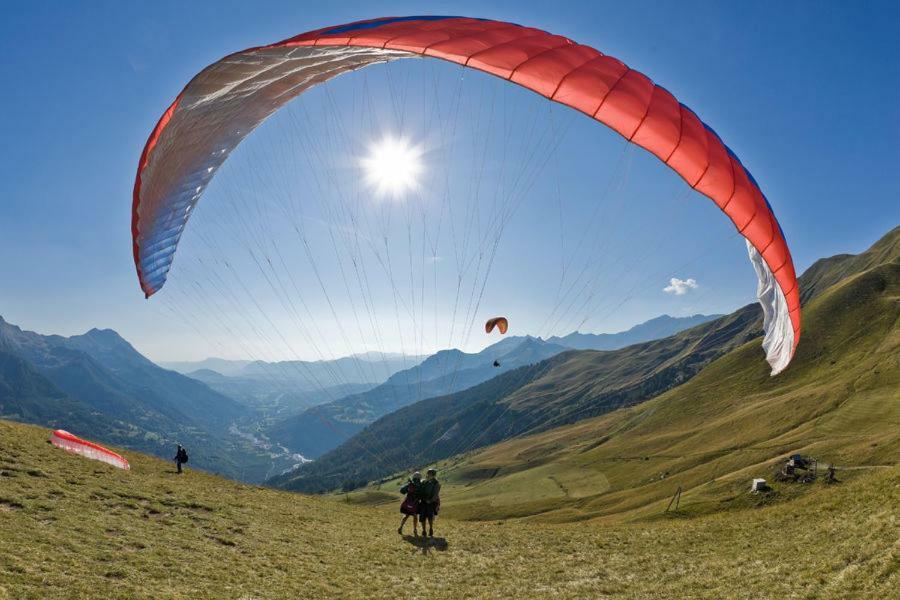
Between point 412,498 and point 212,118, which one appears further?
point 212,118

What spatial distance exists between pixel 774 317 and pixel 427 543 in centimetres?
1287

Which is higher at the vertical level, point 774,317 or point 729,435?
point 729,435

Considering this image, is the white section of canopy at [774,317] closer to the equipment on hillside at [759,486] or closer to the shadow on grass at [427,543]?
the shadow on grass at [427,543]

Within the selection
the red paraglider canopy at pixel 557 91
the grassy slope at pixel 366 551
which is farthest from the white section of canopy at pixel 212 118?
the grassy slope at pixel 366 551

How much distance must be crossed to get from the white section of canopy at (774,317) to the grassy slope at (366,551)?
440 centimetres


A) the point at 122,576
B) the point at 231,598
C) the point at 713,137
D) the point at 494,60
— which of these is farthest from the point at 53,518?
the point at 713,137

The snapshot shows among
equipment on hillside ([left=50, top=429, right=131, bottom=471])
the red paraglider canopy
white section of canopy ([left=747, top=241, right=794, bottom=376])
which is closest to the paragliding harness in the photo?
white section of canopy ([left=747, top=241, right=794, bottom=376])

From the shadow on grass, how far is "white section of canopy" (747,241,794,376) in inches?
431

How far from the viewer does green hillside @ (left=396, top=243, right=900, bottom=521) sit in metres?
45.8

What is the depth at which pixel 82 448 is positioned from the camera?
21938mm

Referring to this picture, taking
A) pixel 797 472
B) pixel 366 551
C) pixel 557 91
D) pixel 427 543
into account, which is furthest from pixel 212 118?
pixel 797 472

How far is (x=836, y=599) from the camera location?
8.71m

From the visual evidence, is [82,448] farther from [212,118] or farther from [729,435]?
[729,435]

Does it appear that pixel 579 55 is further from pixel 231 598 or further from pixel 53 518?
Result: pixel 53 518
